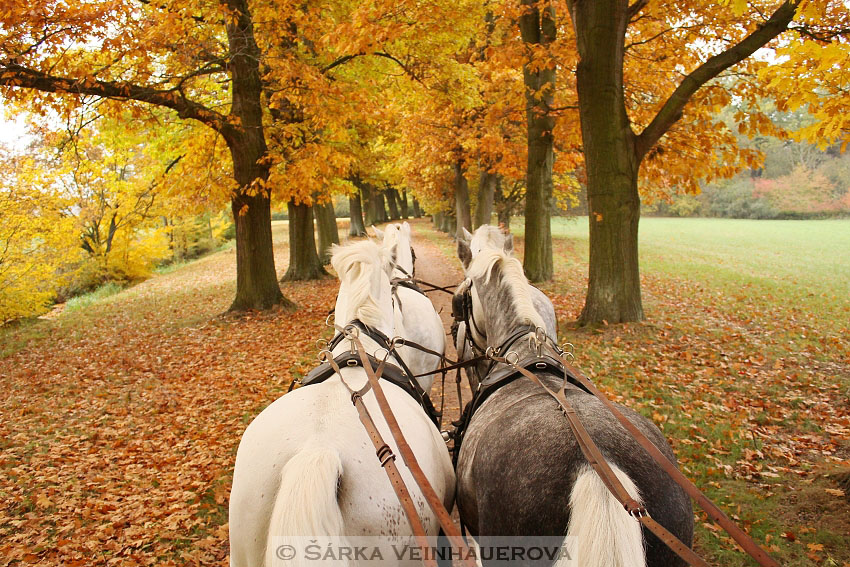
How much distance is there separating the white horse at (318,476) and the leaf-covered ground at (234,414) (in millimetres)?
2445

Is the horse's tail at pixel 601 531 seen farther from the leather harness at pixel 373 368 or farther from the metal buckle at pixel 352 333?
the metal buckle at pixel 352 333

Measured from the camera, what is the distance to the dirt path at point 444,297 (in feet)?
23.3

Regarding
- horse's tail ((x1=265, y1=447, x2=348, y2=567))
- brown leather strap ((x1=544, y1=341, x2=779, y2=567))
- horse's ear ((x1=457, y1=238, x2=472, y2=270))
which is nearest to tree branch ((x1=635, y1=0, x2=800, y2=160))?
horse's ear ((x1=457, y1=238, x2=472, y2=270))

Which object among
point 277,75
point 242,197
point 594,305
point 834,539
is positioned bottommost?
point 834,539

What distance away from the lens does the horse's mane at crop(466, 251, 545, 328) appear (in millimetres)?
3211

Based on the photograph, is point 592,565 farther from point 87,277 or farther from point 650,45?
point 87,277

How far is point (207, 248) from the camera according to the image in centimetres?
3881

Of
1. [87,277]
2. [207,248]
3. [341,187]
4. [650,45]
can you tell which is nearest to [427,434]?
[650,45]

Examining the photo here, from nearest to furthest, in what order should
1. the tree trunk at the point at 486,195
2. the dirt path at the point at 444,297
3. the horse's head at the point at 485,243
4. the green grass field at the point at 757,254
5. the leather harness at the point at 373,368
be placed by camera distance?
the leather harness at the point at 373,368, the horse's head at the point at 485,243, the dirt path at the point at 444,297, the green grass field at the point at 757,254, the tree trunk at the point at 486,195

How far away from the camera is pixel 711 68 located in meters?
7.85

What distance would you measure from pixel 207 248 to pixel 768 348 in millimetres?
38245

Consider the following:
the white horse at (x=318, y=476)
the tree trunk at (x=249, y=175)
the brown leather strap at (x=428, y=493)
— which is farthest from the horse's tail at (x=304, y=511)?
the tree trunk at (x=249, y=175)

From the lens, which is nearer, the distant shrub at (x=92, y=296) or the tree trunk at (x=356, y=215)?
the distant shrub at (x=92, y=296)

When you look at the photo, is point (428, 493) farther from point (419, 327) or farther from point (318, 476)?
point (419, 327)
